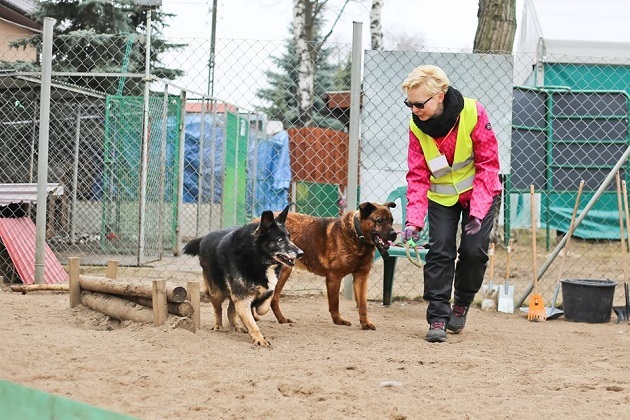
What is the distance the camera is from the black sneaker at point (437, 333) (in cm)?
492

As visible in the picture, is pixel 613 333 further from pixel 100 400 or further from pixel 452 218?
pixel 100 400

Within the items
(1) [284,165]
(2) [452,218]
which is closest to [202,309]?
(2) [452,218]

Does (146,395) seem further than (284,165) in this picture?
No

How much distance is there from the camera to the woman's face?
475 cm

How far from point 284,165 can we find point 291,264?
7.12 m

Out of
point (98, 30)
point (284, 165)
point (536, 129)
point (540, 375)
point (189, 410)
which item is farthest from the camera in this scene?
point (98, 30)

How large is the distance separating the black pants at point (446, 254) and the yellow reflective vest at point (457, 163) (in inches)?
3.7

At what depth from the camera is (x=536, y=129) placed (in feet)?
30.5

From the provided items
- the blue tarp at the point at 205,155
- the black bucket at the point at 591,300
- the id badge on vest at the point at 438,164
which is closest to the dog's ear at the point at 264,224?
the id badge on vest at the point at 438,164

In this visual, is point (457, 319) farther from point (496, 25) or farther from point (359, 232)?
point (496, 25)

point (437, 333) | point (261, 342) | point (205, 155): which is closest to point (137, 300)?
point (261, 342)

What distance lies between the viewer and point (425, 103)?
187 inches

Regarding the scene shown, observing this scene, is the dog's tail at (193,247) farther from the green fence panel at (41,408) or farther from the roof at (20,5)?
the roof at (20,5)

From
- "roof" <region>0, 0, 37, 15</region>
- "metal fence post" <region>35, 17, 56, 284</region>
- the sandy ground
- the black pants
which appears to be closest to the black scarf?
the black pants
